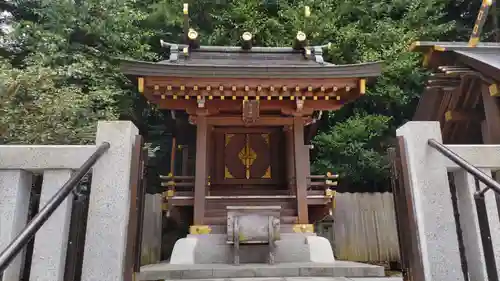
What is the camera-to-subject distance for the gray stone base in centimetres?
729

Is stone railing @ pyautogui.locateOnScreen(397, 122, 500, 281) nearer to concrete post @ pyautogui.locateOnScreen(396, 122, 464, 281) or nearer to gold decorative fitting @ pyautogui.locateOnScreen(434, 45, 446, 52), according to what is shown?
concrete post @ pyautogui.locateOnScreen(396, 122, 464, 281)

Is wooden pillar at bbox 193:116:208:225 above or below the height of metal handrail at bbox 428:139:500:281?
above

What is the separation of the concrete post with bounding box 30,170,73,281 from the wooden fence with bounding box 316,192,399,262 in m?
8.77

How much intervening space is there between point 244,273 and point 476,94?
16.9 feet

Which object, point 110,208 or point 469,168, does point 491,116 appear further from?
point 110,208

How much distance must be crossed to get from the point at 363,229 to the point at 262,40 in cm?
791

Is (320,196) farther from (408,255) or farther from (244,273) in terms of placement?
(408,255)

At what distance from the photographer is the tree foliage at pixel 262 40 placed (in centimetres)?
1160

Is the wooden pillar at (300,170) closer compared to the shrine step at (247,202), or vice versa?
the wooden pillar at (300,170)

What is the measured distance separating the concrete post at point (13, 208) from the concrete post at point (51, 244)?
132 millimetres

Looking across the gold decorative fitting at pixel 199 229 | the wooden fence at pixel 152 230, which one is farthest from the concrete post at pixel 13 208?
the wooden fence at pixel 152 230

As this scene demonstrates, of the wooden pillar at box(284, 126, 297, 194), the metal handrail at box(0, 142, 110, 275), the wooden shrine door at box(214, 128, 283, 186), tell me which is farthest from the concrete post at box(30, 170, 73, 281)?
the wooden shrine door at box(214, 128, 283, 186)

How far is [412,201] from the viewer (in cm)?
287

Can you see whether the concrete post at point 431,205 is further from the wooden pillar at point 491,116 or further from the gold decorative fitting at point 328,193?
the gold decorative fitting at point 328,193
